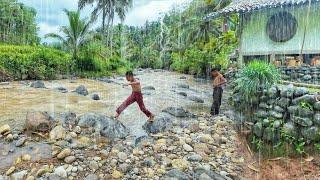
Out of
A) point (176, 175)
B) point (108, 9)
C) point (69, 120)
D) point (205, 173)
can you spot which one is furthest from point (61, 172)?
point (108, 9)

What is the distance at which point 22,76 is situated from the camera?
61.0ft

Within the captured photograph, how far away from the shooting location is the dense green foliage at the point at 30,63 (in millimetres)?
18047

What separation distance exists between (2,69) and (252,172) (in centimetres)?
1480

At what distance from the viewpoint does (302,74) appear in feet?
38.9

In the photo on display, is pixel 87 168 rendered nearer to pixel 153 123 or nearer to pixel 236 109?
pixel 153 123

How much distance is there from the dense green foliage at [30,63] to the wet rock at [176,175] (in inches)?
563

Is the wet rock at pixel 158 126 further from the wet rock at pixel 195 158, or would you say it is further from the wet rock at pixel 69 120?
the wet rock at pixel 69 120

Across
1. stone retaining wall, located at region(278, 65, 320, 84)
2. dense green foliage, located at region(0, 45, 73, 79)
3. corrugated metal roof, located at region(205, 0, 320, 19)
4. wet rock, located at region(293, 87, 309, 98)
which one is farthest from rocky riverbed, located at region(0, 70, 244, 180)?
dense green foliage, located at region(0, 45, 73, 79)

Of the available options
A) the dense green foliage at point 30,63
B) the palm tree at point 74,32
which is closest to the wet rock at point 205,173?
the dense green foliage at point 30,63

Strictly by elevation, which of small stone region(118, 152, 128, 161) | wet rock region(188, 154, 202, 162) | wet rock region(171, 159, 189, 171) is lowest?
wet rock region(171, 159, 189, 171)

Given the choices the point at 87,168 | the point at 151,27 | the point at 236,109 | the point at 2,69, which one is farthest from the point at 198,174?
the point at 151,27

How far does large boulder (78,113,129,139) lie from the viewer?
24.3ft

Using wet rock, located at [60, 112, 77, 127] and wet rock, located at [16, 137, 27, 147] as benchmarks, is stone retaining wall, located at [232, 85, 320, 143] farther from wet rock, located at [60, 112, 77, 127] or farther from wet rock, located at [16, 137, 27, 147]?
wet rock, located at [16, 137, 27, 147]

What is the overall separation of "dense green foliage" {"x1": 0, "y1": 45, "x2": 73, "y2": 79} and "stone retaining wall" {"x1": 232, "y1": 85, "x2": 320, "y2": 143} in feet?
45.4
